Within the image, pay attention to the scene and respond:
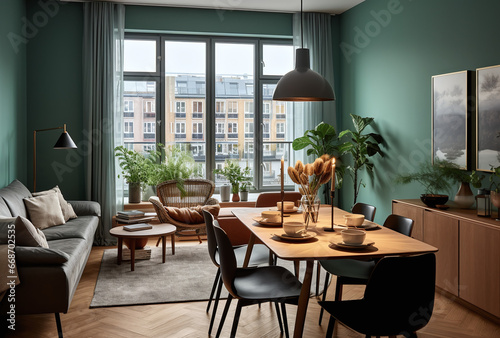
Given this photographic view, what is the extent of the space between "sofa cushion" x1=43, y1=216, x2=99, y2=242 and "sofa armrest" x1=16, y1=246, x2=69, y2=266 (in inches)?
49.5

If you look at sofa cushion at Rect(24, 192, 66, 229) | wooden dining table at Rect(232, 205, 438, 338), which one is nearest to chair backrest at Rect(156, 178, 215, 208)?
sofa cushion at Rect(24, 192, 66, 229)

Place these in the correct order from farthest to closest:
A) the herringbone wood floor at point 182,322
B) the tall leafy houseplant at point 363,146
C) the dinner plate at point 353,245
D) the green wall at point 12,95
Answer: the tall leafy houseplant at point 363,146 → the green wall at point 12,95 → the herringbone wood floor at point 182,322 → the dinner plate at point 353,245

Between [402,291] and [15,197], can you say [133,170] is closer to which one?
[15,197]

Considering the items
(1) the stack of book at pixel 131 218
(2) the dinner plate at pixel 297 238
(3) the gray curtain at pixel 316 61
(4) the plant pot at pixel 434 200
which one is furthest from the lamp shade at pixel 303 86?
(3) the gray curtain at pixel 316 61

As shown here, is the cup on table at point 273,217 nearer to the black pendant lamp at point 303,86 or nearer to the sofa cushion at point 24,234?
the black pendant lamp at point 303,86

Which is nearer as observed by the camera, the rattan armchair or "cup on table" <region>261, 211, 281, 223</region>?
"cup on table" <region>261, 211, 281, 223</region>

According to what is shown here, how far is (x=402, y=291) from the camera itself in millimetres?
2131

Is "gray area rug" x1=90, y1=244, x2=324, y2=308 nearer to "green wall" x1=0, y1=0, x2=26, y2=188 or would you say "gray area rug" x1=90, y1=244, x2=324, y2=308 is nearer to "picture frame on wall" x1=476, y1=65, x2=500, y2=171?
"green wall" x1=0, y1=0, x2=26, y2=188

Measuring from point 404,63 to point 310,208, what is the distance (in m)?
2.81

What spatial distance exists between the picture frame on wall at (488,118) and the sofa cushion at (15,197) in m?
4.10


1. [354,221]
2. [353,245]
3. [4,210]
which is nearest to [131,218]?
[4,210]

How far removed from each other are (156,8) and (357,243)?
16.4 feet

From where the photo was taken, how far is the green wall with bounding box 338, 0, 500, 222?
13.6ft

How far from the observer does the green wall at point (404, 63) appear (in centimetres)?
415
